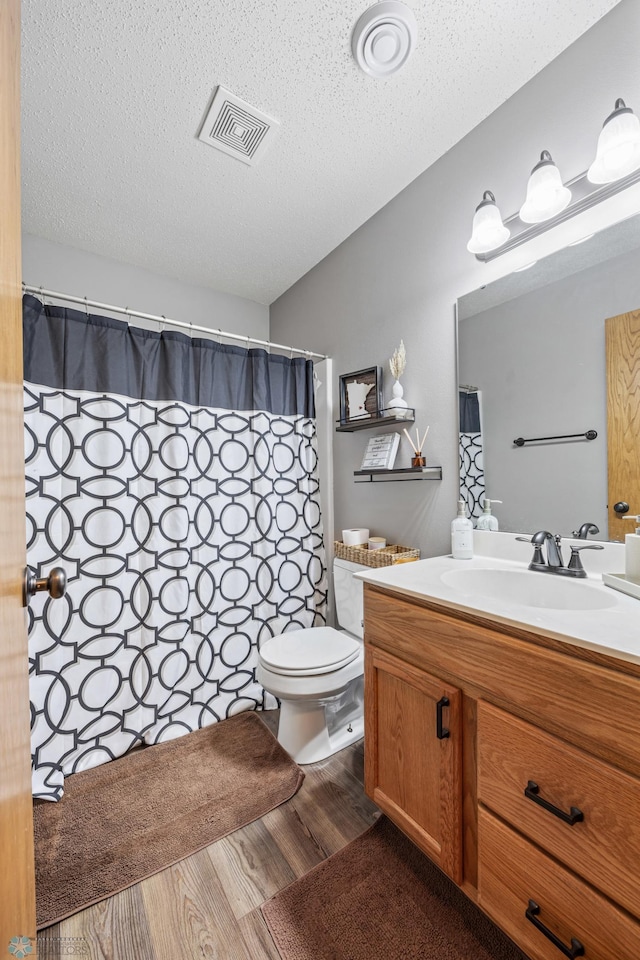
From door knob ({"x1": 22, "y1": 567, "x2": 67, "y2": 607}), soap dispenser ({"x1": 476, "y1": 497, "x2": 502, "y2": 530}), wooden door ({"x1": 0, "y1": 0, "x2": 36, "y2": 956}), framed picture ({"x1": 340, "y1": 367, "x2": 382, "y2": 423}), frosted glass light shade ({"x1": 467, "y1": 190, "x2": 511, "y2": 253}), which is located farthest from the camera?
framed picture ({"x1": 340, "y1": 367, "x2": 382, "y2": 423})

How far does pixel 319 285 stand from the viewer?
2.30 m

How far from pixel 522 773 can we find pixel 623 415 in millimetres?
947

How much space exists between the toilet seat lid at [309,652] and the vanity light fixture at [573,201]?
5.20ft

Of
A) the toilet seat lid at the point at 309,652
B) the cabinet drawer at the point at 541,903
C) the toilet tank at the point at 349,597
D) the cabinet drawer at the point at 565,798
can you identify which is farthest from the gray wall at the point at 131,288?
the cabinet drawer at the point at 541,903

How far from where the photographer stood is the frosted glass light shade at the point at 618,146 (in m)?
0.99

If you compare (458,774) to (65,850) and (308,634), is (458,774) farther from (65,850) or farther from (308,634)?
(65,850)

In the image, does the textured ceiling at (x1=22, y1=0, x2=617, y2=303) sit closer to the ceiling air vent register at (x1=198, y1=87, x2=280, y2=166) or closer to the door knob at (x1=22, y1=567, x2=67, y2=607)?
the ceiling air vent register at (x1=198, y1=87, x2=280, y2=166)

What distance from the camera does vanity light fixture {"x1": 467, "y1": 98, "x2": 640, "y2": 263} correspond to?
39.8 inches

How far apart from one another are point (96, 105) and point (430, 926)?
8.71 feet

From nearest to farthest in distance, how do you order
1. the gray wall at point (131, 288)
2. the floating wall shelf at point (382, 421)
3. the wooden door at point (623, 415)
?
the wooden door at point (623, 415), the floating wall shelf at point (382, 421), the gray wall at point (131, 288)

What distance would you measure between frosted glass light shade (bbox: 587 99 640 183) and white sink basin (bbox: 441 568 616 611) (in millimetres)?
1116

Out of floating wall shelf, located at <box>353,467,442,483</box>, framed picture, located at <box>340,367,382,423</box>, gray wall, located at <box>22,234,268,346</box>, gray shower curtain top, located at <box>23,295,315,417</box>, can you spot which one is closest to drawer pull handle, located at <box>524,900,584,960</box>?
floating wall shelf, located at <box>353,467,442,483</box>

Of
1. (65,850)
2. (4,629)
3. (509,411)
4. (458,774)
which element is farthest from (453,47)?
(65,850)

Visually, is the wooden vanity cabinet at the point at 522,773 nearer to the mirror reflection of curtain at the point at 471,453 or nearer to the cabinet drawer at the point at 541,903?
the cabinet drawer at the point at 541,903
